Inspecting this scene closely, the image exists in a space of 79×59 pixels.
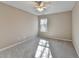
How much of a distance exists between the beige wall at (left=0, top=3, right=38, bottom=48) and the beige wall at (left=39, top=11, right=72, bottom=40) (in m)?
2.34

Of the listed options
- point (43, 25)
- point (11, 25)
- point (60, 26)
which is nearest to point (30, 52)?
point (11, 25)

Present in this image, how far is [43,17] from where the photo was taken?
752cm

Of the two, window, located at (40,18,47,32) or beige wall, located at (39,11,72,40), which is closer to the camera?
beige wall, located at (39,11,72,40)

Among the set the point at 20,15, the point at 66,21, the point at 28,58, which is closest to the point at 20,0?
the point at 20,15

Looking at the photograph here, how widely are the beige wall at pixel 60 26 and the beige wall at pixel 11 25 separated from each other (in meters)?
2.34

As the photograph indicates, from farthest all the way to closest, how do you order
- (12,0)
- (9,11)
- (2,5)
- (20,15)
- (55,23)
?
1. (55,23)
2. (20,15)
3. (9,11)
4. (2,5)
5. (12,0)

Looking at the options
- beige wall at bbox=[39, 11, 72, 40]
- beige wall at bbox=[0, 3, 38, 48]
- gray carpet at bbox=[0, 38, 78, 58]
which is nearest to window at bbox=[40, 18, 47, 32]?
beige wall at bbox=[39, 11, 72, 40]

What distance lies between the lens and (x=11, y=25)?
14.2ft

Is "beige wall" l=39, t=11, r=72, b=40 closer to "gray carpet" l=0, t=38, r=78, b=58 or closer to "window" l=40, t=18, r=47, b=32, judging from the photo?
"window" l=40, t=18, r=47, b=32

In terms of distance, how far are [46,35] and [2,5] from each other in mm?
4592

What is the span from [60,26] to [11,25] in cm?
375

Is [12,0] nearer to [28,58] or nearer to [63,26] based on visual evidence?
[28,58]

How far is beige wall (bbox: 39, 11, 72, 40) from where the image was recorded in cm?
585

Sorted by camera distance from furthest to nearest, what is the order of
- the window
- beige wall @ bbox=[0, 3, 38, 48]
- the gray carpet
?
the window
beige wall @ bbox=[0, 3, 38, 48]
the gray carpet
